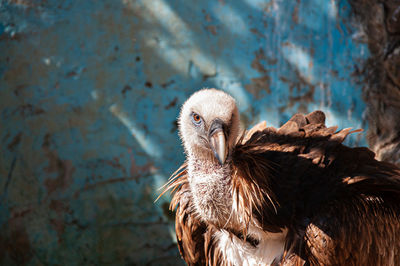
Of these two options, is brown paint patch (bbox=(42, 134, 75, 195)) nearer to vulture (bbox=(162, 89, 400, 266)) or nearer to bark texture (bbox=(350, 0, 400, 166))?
vulture (bbox=(162, 89, 400, 266))

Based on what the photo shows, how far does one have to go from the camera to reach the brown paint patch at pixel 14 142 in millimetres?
3746

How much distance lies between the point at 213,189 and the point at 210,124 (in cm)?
35

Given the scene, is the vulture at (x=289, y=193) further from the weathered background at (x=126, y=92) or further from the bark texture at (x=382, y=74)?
the bark texture at (x=382, y=74)

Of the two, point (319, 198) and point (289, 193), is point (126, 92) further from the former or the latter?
point (319, 198)

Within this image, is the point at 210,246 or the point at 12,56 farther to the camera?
the point at 12,56

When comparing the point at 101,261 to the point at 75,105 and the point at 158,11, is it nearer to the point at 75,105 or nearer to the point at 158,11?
the point at 75,105

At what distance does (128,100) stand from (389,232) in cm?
233

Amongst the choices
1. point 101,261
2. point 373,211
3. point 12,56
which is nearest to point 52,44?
point 12,56

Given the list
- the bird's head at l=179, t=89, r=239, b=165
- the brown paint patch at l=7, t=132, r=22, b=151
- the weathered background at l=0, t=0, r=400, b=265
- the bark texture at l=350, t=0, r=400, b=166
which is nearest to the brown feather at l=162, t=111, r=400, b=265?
the bird's head at l=179, t=89, r=239, b=165

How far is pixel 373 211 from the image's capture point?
238 centimetres

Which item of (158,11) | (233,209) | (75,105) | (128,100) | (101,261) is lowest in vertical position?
(101,261)

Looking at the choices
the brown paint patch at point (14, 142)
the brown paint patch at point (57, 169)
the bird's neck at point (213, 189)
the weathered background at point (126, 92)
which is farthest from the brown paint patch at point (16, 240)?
the bird's neck at point (213, 189)

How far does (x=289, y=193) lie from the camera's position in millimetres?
2264

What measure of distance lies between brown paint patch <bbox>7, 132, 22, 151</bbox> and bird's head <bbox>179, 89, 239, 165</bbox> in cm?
206
